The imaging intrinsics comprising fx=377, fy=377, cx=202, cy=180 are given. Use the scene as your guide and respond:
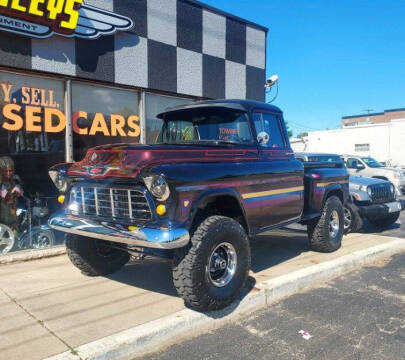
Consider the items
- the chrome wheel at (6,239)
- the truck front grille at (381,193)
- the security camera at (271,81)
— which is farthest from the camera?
the security camera at (271,81)

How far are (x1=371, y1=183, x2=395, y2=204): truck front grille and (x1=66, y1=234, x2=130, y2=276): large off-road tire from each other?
544 cm

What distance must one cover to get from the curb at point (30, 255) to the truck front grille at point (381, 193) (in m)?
6.03

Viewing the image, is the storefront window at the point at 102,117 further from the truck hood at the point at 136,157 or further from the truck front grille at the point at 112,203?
the truck front grille at the point at 112,203

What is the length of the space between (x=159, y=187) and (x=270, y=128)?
7.20ft

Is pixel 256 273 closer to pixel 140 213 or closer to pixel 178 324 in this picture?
pixel 178 324

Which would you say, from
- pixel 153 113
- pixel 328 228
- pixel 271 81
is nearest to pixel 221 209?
pixel 328 228

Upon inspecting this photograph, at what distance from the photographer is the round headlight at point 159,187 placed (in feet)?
10.5

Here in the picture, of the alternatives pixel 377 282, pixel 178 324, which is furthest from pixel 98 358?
pixel 377 282

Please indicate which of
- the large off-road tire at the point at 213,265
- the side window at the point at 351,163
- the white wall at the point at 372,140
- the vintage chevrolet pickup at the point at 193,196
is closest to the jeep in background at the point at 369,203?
the vintage chevrolet pickup at the point at 193,196

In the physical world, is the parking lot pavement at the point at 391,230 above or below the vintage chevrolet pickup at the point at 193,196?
below

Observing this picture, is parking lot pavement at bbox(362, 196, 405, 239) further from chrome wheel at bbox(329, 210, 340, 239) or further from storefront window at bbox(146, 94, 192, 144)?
storefront window at bbox(146, 94, 192, 144)

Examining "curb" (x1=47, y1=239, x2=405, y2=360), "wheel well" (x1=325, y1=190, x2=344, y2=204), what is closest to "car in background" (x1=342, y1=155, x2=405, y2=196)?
"wheel well" (x1=325, y1=190, x2=344, y2=204)

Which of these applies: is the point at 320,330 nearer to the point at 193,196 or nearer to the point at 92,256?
the point at 193,196

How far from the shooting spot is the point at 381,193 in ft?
26.0
